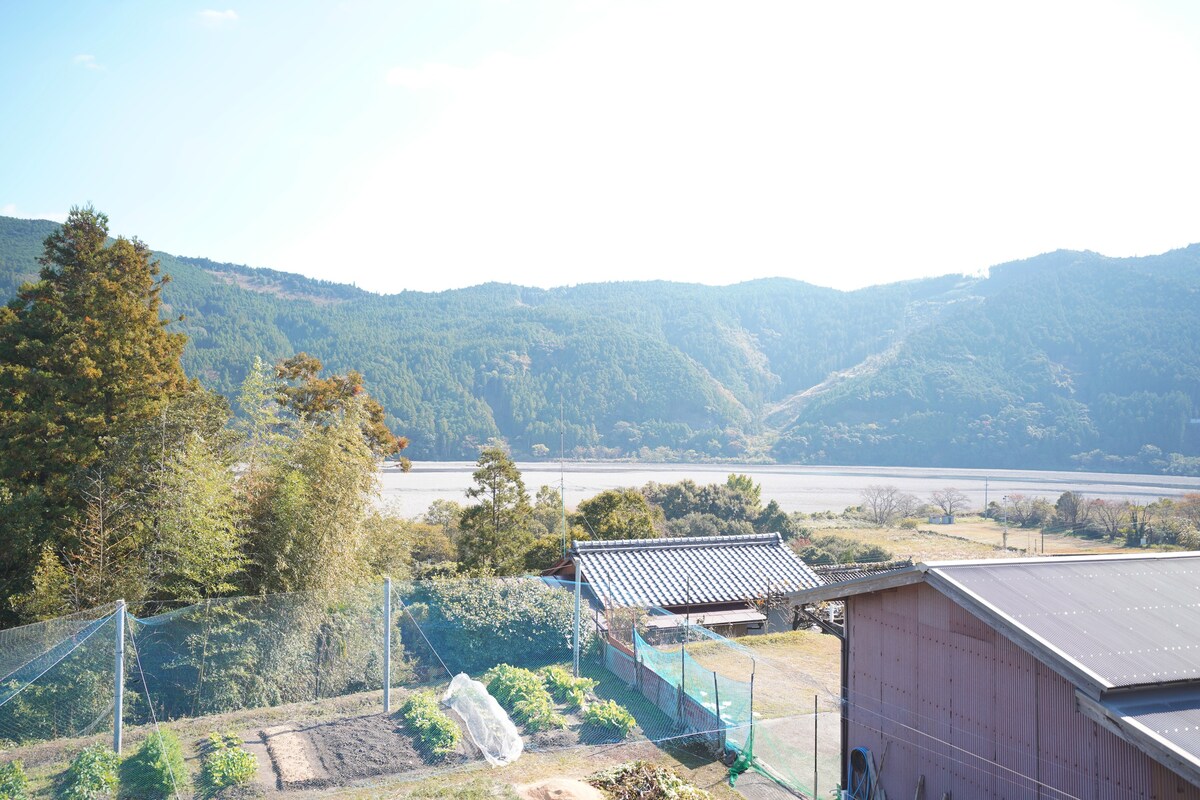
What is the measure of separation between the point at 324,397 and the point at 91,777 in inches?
558

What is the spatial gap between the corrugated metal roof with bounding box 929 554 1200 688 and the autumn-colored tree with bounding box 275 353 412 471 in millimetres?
16616

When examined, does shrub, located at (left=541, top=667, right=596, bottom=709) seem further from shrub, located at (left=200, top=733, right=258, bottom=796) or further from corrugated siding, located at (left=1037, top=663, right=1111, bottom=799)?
corrugated siding, located at (left=1037, top=663, right=1111, bottom=799)

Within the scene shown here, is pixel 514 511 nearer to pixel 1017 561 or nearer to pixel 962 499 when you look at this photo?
pixel 1017 561

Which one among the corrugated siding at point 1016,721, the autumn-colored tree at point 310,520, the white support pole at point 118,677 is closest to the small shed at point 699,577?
the autumn-colored tree at point 310,520

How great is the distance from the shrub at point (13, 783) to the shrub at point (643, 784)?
5.89m

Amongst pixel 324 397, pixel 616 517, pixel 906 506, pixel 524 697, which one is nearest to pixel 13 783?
pixel 524 697

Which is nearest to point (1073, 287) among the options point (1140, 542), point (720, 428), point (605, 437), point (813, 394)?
point (813, 394)

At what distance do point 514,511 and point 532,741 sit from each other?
11509mm

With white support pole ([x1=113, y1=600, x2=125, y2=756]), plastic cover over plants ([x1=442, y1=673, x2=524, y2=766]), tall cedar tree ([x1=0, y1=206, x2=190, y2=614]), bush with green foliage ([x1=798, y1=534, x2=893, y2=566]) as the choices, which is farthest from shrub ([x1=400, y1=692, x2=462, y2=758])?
bush with green foliage ([x1=798, y1=534, x2=893, y2=566])

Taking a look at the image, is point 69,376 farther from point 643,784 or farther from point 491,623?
point 643,784

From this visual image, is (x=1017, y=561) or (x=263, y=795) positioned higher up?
(x=1017, y=561)

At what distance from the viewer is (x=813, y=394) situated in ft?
446

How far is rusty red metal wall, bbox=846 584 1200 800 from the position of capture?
6.11m

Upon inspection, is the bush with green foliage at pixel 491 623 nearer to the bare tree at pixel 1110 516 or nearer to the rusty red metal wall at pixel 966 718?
the rusty red metal wall at pixel 966 718
